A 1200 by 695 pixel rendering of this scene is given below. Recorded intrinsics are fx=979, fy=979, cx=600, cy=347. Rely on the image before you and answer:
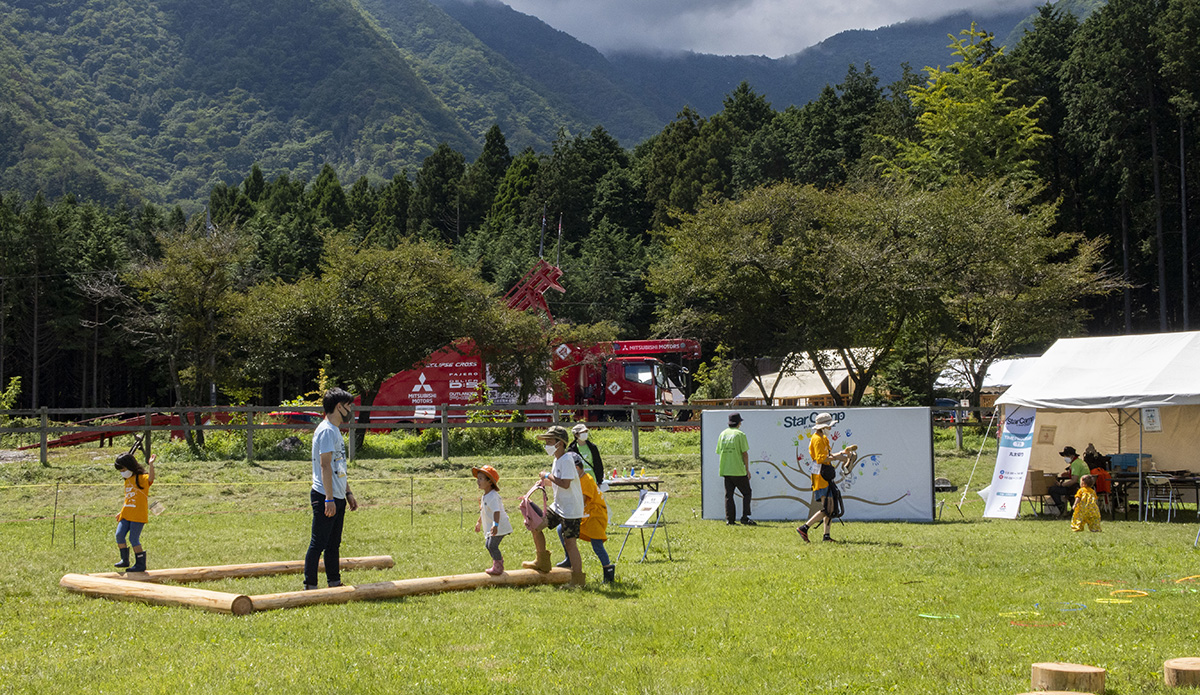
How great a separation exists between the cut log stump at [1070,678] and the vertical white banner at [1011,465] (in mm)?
10807

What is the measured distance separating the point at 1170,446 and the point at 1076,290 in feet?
48.2

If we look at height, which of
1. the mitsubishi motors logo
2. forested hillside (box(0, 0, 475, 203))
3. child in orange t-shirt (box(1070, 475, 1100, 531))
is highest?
forested hillside (box(0, 0, 475, 203))

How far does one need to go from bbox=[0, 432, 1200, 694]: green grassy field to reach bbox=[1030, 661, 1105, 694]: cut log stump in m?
0.31

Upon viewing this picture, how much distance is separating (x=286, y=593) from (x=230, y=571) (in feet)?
6.25

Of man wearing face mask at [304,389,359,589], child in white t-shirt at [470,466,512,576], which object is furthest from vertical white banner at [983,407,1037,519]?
man wearing face mask at [304,389,359,589]

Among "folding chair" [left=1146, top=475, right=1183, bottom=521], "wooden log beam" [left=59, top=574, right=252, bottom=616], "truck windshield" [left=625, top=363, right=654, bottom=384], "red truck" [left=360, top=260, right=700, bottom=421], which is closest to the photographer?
"wooden log beam" [left=59, top=574, right=252, bottom=616]

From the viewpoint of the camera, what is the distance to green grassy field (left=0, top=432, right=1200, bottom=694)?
6.00m

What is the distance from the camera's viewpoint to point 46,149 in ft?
352

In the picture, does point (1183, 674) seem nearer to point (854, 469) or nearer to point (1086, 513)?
point (1086, 513)

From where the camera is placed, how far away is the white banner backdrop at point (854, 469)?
1506cm

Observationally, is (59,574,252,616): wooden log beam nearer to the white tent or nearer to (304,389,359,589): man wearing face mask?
(304,389,359,589): man wearing face mask

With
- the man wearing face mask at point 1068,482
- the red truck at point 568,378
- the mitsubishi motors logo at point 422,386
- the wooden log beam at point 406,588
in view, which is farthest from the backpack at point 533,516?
the mitsubishi motors logo at point 422,386

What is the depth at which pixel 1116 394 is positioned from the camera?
591 inches

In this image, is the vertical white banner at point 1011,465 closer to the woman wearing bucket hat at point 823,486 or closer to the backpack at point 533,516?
the woman wearing bucket hat at point 823,486
